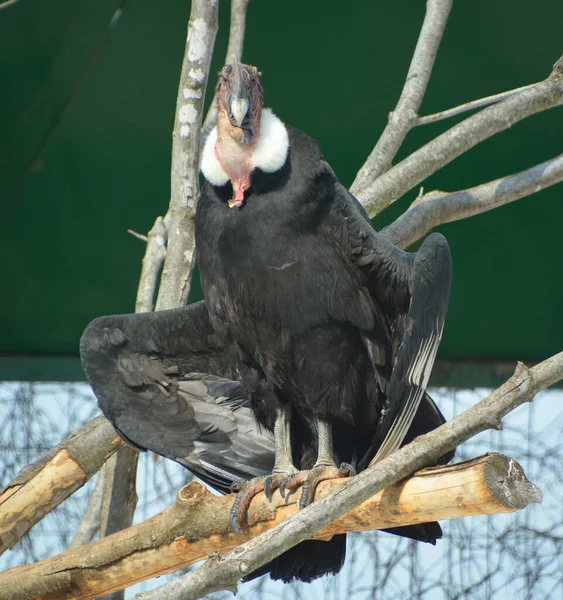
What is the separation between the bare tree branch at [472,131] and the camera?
12.1 ft

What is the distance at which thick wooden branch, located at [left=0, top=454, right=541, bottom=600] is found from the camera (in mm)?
2269

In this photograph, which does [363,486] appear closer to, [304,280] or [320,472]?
[320,472]

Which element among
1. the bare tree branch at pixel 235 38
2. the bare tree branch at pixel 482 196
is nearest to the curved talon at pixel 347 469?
the bare tree branch at pixel 482 196

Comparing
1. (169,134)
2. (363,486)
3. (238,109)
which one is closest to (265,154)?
(238,109)

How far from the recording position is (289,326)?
273 centimetres

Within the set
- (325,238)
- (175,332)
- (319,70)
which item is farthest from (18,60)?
(325,238)

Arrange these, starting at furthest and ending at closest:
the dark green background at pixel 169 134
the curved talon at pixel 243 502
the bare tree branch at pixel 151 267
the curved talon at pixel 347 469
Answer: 1. the dark green background at pixel 169 134
2. the bare tree branch at pixel 151 267
3. the curved talon at pixel 347 469
4. the curved talon at pixel 243 502

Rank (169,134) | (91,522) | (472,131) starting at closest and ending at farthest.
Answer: (472,131) < (91,522) < (169,134)

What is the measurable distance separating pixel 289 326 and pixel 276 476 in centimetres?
43

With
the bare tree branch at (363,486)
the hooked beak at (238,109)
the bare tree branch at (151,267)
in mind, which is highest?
the bare tree branch at (151,267)

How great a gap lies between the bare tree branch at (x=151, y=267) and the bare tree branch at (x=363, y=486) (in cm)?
185

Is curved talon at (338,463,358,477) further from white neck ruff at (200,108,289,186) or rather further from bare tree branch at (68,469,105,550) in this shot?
bare tree branch at (68,469,105,550)

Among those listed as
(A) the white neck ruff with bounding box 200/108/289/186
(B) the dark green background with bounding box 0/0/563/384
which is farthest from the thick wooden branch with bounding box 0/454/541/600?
(B) the dark green background with bounding box 0/0/563/384

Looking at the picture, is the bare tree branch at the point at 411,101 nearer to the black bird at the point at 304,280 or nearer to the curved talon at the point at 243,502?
the black bird at the point at 304,280
